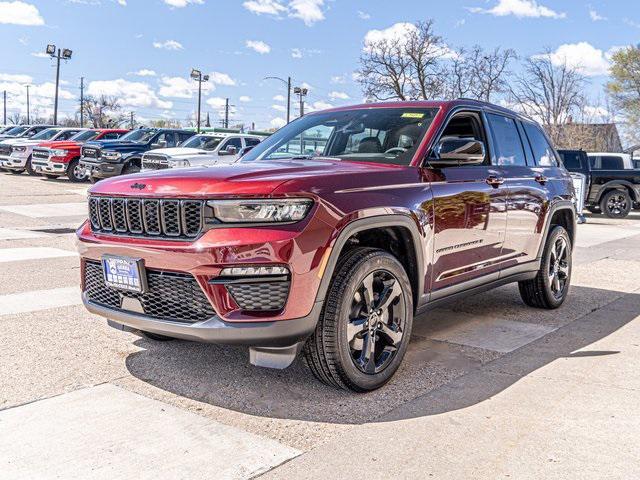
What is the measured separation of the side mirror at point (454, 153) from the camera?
174 inches

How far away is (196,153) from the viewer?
17.0m

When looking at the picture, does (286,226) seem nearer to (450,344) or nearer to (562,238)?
(450,344)

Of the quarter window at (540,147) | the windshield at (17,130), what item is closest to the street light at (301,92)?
the windshield at (17,130)

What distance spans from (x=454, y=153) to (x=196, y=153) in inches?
527

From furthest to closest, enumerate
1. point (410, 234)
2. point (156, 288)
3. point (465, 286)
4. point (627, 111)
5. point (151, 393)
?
point (627, 111)
point (465, 286)
point (410, 234)
point (151, 393)
point (156, 288)

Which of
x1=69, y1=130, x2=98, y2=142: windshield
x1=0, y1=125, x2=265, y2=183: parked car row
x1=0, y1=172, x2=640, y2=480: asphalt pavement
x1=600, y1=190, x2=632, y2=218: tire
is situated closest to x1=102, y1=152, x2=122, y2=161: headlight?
x1=0, y1=125, x2=265, y2=183: parked car row

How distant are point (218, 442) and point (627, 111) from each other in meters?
61.5

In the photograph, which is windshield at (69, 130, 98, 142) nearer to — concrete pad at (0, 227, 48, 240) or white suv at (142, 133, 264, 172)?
white suv at (142, 133, 264, 172)

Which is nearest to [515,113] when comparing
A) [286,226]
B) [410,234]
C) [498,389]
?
[410,234]

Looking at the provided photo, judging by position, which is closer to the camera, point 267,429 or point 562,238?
point 267,429

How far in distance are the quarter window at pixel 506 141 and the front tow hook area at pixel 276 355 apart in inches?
108

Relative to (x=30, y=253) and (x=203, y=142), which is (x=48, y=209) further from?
(x=30, y=253)

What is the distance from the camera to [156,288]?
362 centimetres

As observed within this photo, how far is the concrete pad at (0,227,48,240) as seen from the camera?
10.3 m
